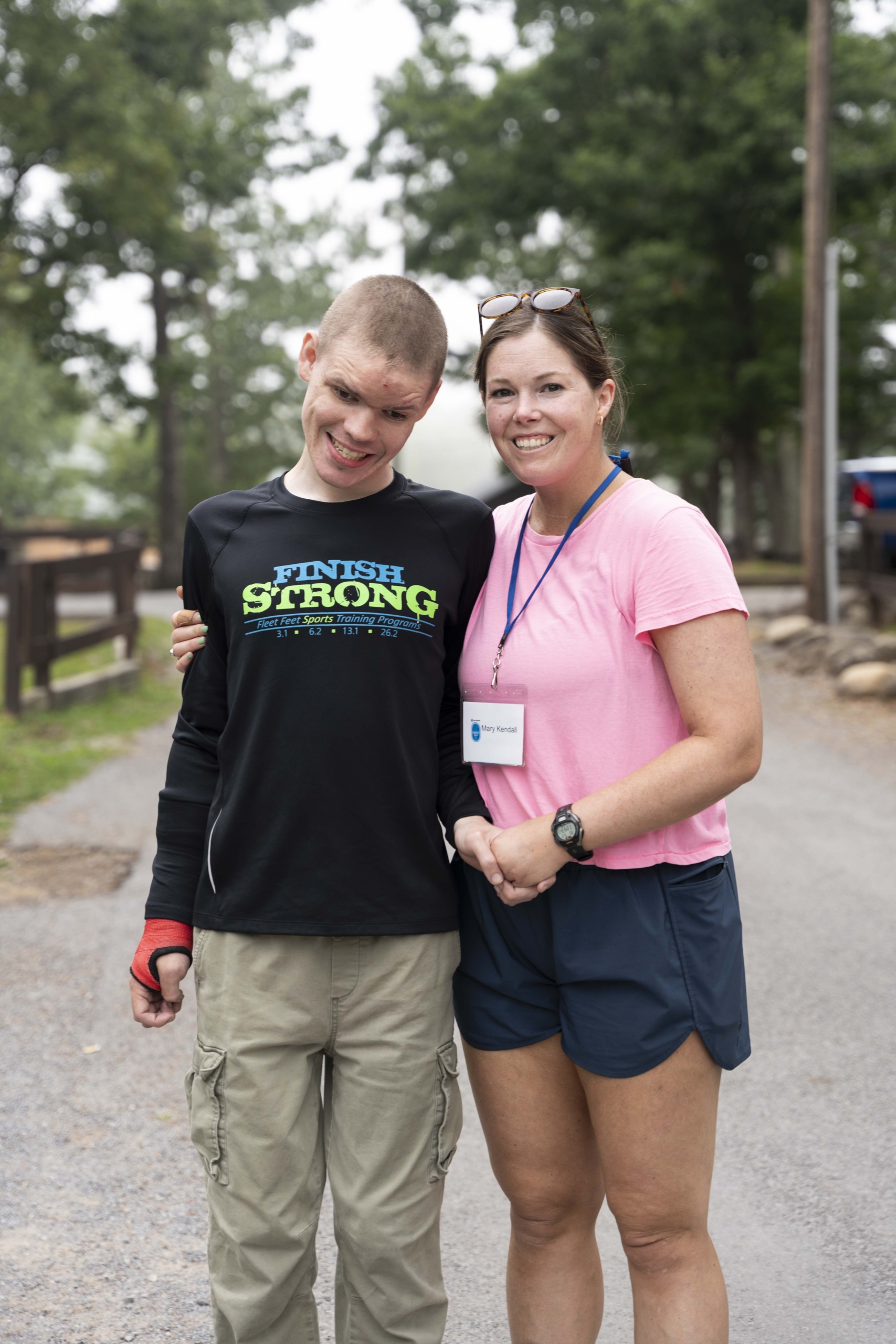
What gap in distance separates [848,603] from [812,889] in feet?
34.9

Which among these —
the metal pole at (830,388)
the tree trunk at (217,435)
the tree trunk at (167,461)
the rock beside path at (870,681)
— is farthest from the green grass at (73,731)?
the tree trunk at (217,435)

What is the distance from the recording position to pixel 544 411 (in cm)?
195

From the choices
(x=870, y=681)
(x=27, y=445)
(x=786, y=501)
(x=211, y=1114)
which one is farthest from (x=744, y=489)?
(x=27, y=445)

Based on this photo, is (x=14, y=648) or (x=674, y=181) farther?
(x=674, y=181)

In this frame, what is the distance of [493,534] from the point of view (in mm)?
2131

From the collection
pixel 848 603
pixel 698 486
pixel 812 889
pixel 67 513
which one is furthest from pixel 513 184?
pixel 67 513

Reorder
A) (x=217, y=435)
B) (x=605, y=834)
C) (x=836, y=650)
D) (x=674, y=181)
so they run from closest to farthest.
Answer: (x=605, y=834), (x=836, y=650), (x=674, y=181), (x=217, y=435)

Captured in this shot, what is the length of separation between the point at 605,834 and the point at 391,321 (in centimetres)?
86

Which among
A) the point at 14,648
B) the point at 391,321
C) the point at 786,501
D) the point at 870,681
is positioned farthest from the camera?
the point at 786,501

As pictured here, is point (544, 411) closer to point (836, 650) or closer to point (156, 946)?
point (156, 946)

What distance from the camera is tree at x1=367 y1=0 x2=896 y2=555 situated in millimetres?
20594

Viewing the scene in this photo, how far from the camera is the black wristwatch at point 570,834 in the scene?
72.1 inches

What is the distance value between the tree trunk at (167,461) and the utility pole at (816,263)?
12868 millimetres

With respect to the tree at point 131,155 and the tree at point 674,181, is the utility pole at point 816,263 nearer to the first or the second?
the tree at point 674,181
